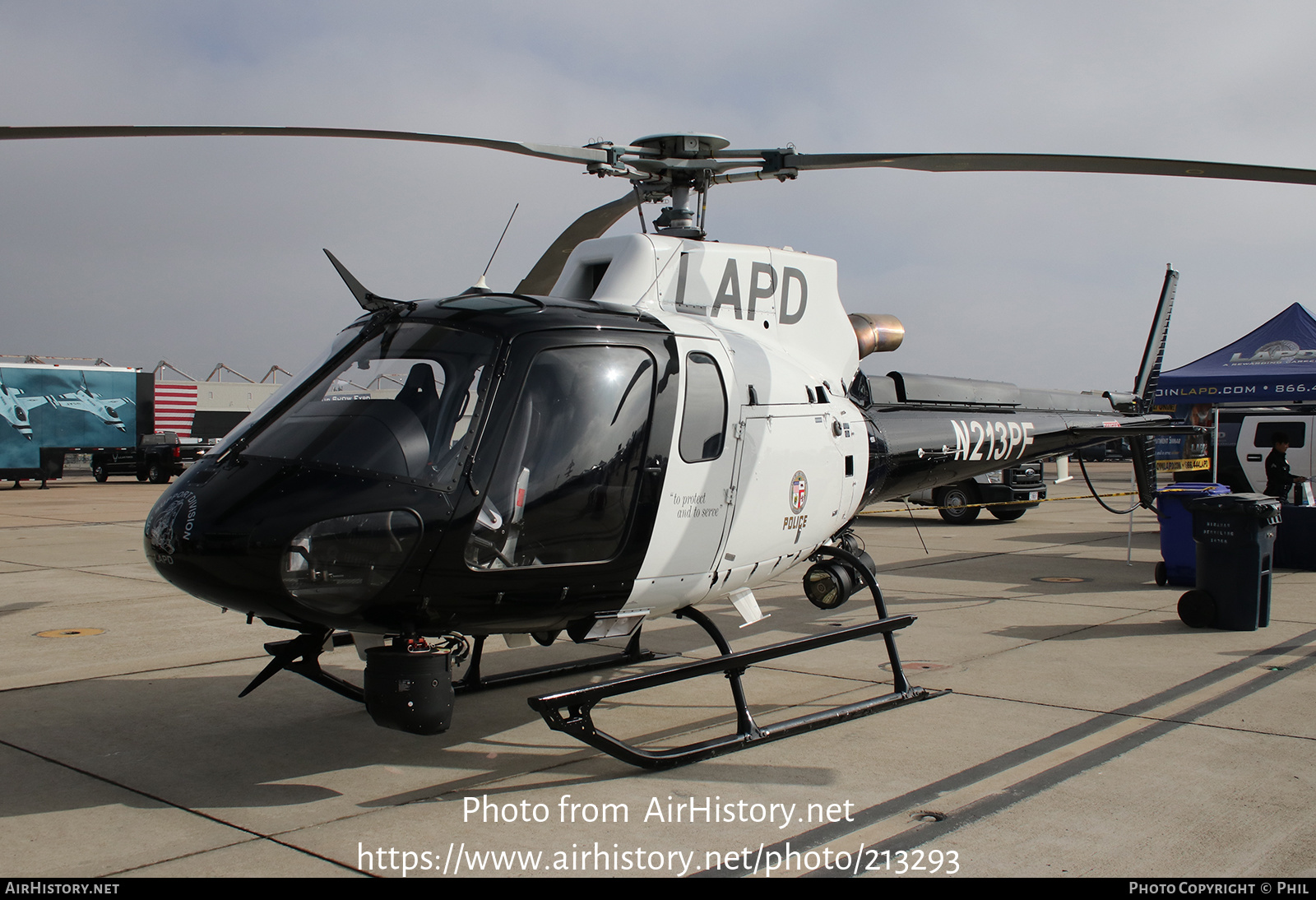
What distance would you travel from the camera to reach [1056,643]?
829cm

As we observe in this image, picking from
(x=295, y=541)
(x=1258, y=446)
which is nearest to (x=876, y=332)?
(x=295, y=541)

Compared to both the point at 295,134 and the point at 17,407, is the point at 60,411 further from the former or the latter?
the point at 295,134

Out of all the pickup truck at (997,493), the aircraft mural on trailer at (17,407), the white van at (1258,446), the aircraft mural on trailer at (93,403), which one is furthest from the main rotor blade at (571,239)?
the aircraft mural on trailer at (93,403)

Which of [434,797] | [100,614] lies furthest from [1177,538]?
[100,614]

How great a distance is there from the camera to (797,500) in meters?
6.32

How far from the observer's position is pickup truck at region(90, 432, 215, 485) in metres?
31.7

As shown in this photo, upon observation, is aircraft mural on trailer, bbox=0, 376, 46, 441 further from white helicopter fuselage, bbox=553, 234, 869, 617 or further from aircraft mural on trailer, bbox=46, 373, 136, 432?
white helicopter fuselage, bbox=553, 234, 869, 617

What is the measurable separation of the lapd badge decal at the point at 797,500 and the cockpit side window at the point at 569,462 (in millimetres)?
1417

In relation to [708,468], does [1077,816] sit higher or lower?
lower

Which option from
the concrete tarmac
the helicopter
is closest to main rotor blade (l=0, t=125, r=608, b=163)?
the helicopter

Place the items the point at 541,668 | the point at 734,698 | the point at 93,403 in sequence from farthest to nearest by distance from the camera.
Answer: the point at 93,403 < the point at 541,668 < the point at 734,698

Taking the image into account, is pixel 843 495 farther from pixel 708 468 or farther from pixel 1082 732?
pixel 1082 732

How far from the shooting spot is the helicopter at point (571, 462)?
439 centimetres

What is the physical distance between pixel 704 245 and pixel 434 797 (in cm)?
356
